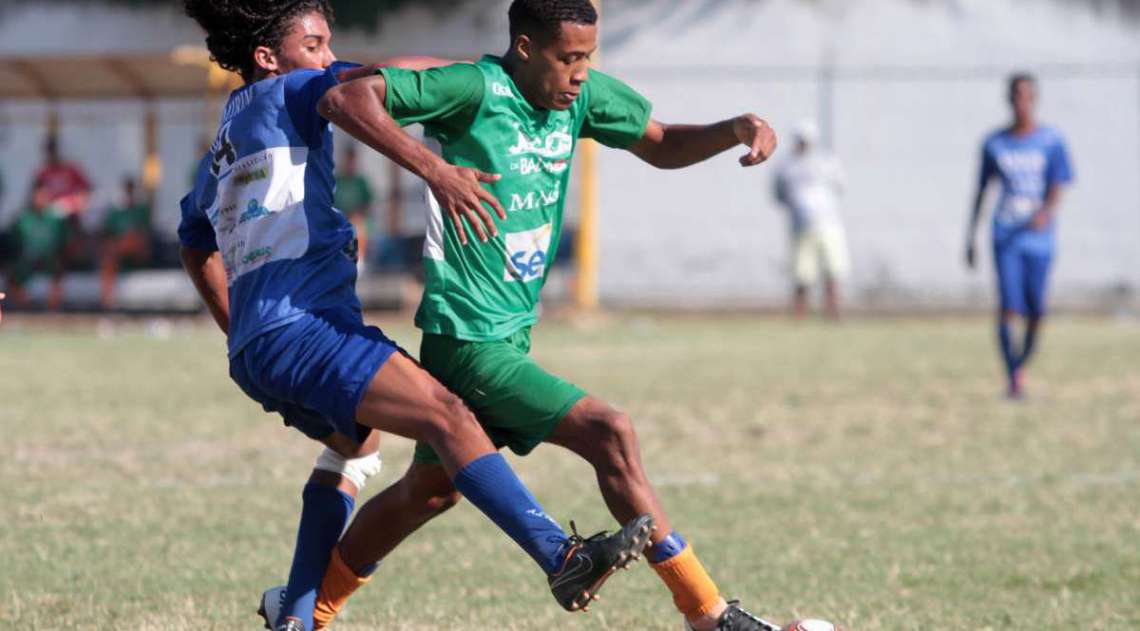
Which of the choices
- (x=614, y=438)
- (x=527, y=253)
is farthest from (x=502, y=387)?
(x=527, y=253)

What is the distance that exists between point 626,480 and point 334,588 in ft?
3.40

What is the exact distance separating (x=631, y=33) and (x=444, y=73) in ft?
69.8

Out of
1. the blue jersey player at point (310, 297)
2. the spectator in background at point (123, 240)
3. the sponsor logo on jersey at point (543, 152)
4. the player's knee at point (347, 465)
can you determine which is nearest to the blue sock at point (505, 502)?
the blue jersey player at point (310, 297)

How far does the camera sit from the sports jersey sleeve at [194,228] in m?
5.12

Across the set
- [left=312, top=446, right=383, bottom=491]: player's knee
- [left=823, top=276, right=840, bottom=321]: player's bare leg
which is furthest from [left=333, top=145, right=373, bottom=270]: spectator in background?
[left=312, top=446, right=383, bottom=491]: player's knee

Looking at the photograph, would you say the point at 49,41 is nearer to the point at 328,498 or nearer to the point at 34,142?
the point at 34,142

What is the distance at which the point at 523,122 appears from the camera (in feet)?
16.1

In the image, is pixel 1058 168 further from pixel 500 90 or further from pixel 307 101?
pixel 307 101

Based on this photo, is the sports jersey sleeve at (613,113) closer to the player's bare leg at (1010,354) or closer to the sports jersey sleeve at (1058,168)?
the player's bare leg at (1010,354)

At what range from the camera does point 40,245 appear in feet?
72.1

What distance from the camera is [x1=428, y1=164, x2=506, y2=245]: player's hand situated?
4414 millimetres

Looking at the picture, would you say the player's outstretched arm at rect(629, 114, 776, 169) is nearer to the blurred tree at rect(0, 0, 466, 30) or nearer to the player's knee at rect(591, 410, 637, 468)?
the player's knee at rect(591, 410, 637, 468)

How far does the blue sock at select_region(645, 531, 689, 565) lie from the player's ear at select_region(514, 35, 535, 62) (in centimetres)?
135

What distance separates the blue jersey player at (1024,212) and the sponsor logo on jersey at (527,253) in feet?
26.7
